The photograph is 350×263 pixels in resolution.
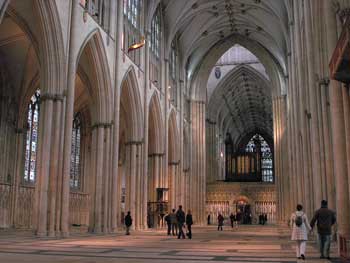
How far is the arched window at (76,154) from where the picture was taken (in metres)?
36.5

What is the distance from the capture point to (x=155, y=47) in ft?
111

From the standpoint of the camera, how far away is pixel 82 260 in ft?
30.3

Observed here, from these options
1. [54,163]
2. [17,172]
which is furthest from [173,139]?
[54,163]

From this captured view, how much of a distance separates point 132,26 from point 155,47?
569 centimetres

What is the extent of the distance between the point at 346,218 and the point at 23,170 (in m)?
22.5

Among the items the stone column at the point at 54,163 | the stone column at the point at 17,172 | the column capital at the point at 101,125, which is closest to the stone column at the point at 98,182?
the column capital at the point at 101,125

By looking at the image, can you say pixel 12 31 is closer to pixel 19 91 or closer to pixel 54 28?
pixel 19 91

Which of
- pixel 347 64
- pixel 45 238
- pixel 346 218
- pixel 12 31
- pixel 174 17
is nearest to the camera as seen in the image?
pixel 347 64

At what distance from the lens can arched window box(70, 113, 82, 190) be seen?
36500 mm

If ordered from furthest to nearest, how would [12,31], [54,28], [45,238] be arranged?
[12,31], [54,28], [45,238]

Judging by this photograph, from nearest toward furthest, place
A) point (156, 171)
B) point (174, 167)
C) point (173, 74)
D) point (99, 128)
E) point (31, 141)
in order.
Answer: point (99, 128), point (31, 141), point (156, 171), point (174, 167), point (173, 74)

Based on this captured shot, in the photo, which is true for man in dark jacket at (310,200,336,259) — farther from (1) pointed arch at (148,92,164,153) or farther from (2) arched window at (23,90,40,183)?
(1) pointed arch at (148,92,164,153)

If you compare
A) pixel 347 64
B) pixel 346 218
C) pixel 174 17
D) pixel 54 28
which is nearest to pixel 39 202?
pixel 54 28

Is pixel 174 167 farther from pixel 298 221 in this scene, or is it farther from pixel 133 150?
pixel 298 221
